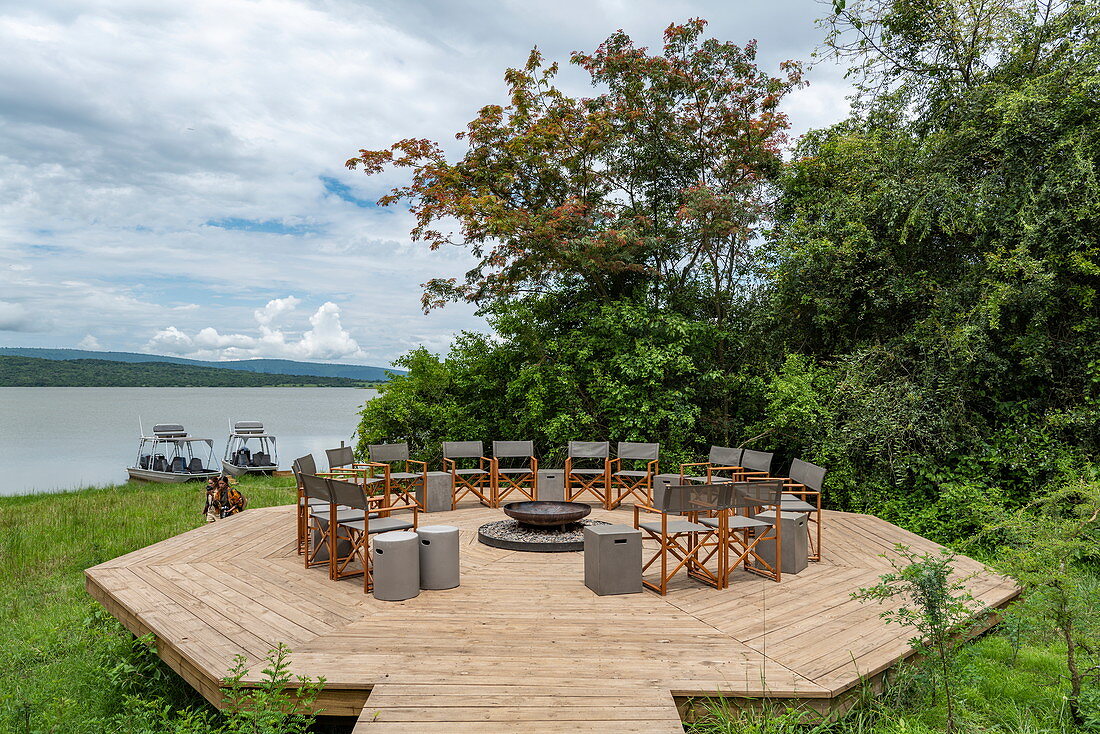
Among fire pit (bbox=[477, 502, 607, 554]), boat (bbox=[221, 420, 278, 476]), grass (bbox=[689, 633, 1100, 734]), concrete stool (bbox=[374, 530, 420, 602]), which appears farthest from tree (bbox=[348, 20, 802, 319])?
boat (bbox=[221, 420, 278, 476])

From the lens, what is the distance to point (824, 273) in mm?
8633

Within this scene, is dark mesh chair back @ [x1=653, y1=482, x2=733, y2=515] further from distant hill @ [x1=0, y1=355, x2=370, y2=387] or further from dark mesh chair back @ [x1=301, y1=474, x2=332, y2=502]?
distant hill @ [x1=0, y1=355, x2=370, y2=387]

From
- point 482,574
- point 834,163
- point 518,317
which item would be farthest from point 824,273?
point 482,574

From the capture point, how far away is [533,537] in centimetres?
610

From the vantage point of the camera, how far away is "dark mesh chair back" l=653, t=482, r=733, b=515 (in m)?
4.62

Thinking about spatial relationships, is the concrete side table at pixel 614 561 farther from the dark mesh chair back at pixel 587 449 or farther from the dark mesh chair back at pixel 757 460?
the dark mesh chair back at pixel 587 449

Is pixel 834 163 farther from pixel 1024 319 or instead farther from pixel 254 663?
pixel 254 663

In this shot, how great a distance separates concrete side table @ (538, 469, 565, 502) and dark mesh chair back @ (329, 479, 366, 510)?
3.75 meters

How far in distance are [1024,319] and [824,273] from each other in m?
2.40

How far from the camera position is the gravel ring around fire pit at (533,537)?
591 cm

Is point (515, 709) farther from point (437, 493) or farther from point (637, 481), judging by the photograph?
point (637, 481)

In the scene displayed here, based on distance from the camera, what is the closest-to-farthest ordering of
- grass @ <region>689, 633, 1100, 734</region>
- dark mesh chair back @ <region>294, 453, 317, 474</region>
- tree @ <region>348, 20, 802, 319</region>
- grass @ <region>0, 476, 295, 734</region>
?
1. grass @ <region>689, 633, 1100, 734</region>
2. grass @ <region>0, 476, 295, 734</region>
3. dark mesh chair back @ <region>294, 453, 317, 474</region>
4. tree @ <region>348, 20, 802, 319</region>

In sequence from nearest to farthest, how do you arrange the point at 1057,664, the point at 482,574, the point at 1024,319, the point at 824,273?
1. the point at 1057,664
2. the point at 482,574
3. the point at 1024,319
4. the point at 824,273

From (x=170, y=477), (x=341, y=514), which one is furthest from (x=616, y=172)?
(x=170, y=477)
